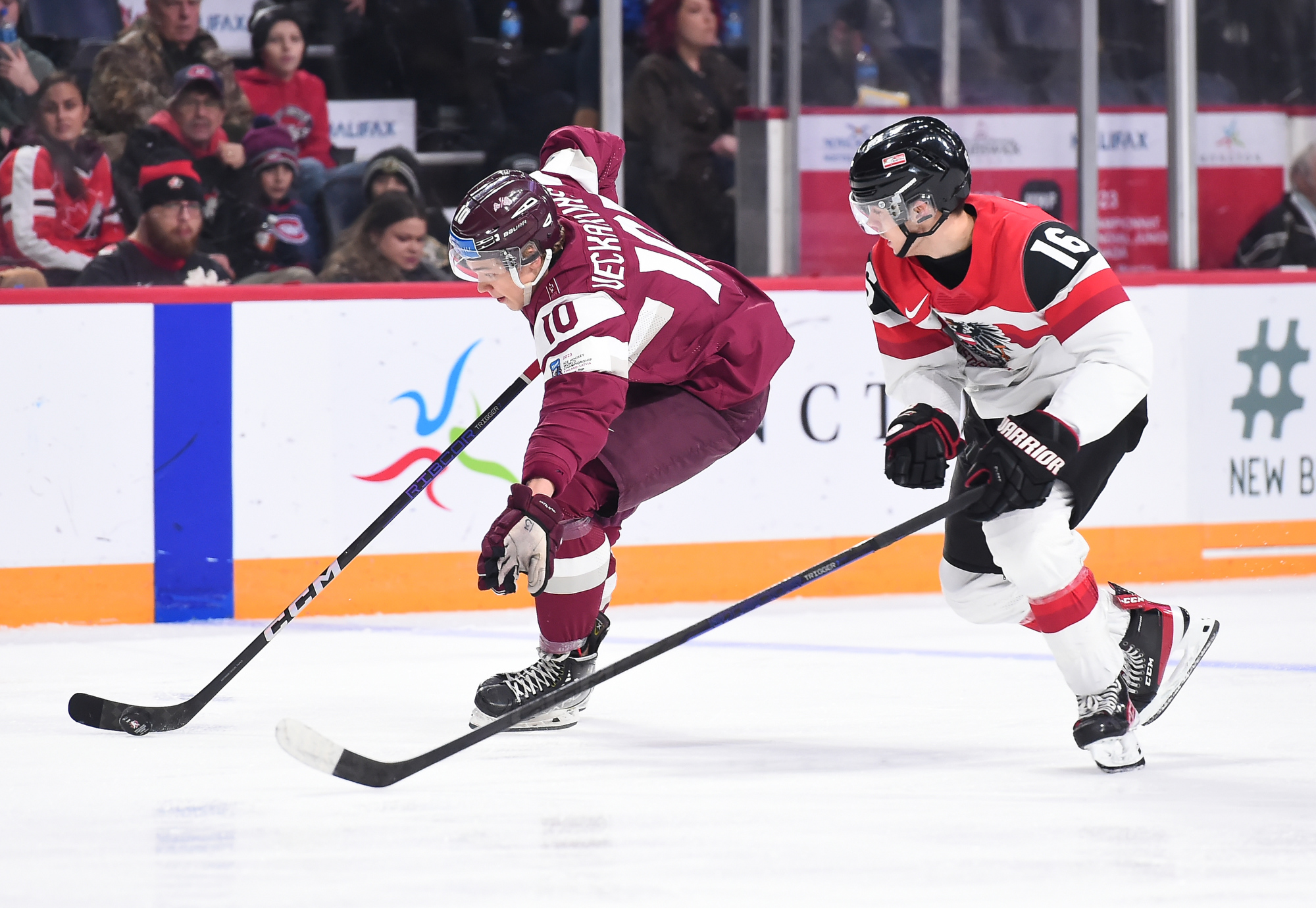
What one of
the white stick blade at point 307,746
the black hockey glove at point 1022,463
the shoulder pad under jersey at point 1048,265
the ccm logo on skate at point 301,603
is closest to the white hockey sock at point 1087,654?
the black hockey glove at point 1022,463

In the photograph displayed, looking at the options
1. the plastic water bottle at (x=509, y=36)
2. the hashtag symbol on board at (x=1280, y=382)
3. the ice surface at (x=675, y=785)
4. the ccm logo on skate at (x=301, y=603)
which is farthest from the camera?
the plastic water bottle at (x=509, y=36)

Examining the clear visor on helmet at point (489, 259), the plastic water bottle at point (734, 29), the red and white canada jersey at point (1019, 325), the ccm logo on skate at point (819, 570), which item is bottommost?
the ccm logo on skate at point (819, 570)

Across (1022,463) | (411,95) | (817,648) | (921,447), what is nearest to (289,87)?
(411,95)

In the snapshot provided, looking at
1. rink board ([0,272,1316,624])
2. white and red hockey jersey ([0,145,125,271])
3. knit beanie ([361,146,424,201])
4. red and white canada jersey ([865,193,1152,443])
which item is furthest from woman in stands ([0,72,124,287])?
red and white canada jersey ([865,193,1152,443])

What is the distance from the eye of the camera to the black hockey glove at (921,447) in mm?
2801

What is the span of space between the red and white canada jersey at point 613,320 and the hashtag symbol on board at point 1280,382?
7.17ft

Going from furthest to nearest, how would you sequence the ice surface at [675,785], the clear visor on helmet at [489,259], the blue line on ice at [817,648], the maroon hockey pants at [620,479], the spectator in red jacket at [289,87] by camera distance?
the spectator in red jacket at [289,87] → the blue line on ice at [817,648] → the maroon hockey pants at [620,479] → the clear visor on helmet at [489,259] → the ice surface at [675,785]

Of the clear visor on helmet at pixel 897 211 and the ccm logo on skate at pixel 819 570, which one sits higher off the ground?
the clear visor on helmet at pixel 897 211

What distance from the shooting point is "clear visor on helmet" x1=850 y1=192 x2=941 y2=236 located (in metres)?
2.71

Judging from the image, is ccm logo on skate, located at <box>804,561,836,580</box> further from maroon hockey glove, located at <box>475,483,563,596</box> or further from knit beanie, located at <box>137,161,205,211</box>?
knit beanie, located at <box>137,161,205,211</box>

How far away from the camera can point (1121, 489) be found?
196 inches

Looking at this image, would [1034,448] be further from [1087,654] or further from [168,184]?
[168,184]

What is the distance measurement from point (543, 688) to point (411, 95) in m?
2.75

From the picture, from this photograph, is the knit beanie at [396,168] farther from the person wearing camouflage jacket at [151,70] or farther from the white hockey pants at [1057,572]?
the white hockey pants at [1057,572]
